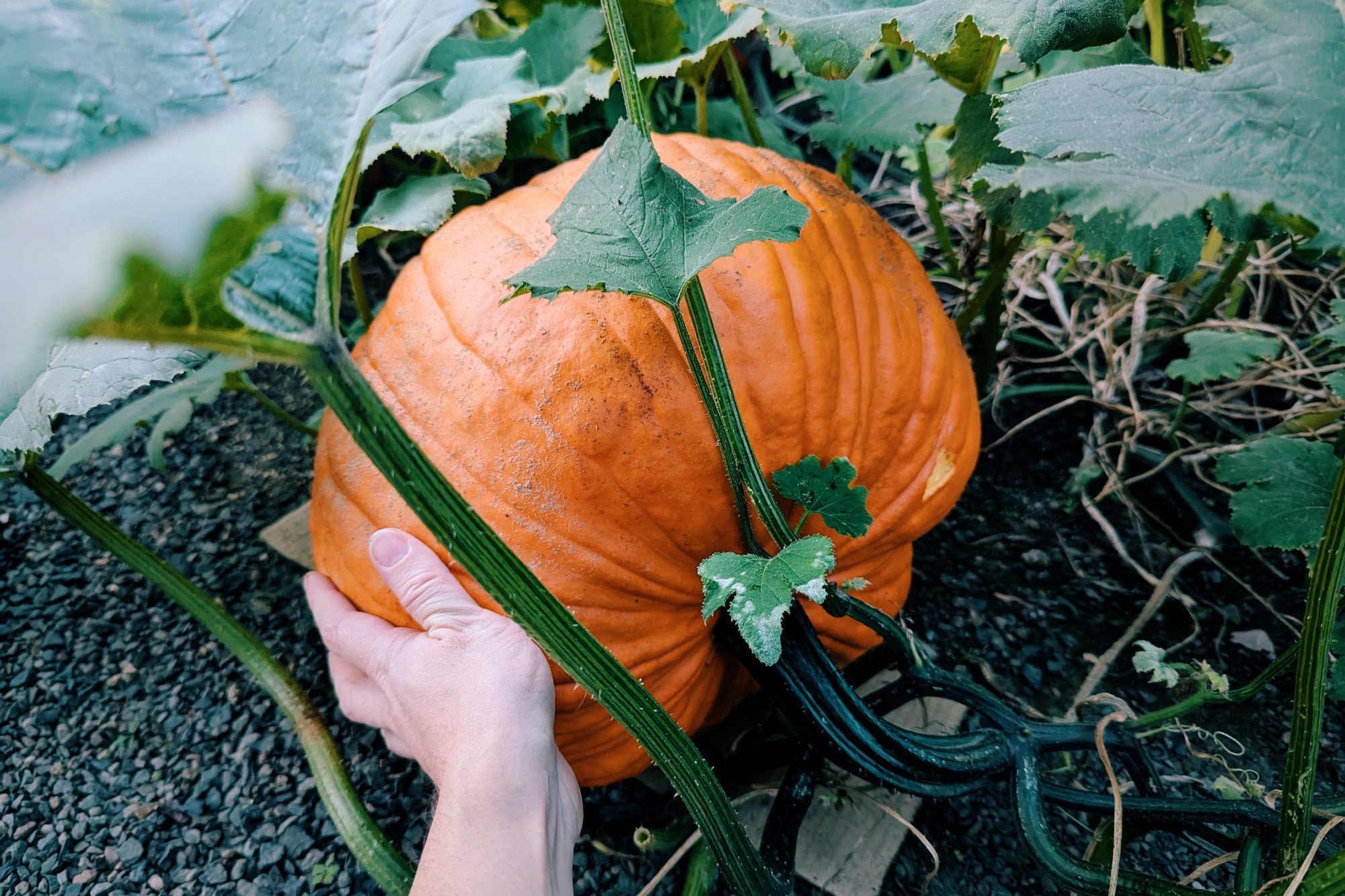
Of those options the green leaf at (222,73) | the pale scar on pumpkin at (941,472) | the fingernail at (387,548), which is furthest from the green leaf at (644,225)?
the pale scar on pumpkin at (941,472)

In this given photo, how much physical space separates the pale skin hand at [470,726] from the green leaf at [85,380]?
0.75 feet

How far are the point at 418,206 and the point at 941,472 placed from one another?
0.70 m

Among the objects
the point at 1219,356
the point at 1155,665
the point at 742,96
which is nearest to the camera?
the point at 1155,665

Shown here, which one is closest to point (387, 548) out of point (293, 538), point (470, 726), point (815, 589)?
point (470, 726)

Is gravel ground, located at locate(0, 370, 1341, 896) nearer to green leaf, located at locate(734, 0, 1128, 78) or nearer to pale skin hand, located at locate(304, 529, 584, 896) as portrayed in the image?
pale skin hand, located at locate(304, 529, 584, 896)

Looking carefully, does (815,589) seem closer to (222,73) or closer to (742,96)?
(222,73)

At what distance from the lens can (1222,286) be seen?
1182mm

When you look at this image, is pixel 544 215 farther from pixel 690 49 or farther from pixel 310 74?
pixel 690 49

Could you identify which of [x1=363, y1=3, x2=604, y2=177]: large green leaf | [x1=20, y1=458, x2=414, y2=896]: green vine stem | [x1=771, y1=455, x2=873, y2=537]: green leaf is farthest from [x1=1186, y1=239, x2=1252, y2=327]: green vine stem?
[x1=20, y1=458, x2=414, y2=896]: green vine stem

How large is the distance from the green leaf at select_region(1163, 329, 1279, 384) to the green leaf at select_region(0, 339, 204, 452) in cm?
110

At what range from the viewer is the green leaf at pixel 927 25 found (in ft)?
2.39

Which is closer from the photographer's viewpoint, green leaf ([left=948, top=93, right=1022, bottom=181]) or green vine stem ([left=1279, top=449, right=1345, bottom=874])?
green vine stem ([left=1279, top=449, right=1345, bottom=874])

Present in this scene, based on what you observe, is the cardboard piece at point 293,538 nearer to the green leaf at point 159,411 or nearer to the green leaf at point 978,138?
the green leaf at point 159,411

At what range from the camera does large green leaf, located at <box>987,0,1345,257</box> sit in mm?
521
